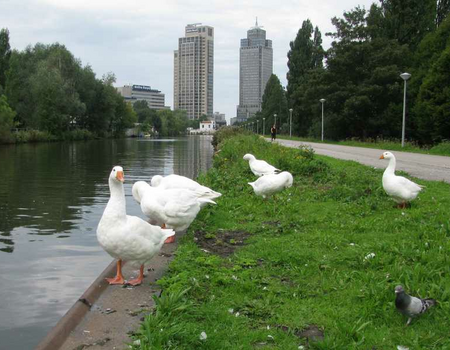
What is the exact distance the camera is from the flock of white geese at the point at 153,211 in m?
5.53

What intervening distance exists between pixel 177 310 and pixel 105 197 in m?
12.6

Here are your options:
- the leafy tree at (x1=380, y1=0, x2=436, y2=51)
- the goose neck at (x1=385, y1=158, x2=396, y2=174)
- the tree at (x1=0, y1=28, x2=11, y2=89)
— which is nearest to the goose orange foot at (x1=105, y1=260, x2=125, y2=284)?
the goose neck at (x1=385, y1=158, x2=396, y2=174)

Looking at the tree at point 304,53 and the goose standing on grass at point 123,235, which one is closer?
the goose standing on grass at point 123,235

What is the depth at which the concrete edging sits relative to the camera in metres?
4.16

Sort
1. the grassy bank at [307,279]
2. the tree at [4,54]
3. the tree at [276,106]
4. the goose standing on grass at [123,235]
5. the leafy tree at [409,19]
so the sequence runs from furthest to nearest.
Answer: the tree at [276,106], the tree at [4,54], the leafy tree at [409,19], the goose standing on grass at [123,235], the grassy bank at [307,279]

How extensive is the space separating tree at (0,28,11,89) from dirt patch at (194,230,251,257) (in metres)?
83.2

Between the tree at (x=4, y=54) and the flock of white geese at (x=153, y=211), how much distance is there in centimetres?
8144

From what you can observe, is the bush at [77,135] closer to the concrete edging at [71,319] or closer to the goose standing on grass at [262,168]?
the goose standing on grass at [262,168]

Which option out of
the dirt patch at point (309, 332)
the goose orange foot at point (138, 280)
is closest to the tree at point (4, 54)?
the goose orange foot at point (138, 280)

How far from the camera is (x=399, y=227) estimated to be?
7.30 meters

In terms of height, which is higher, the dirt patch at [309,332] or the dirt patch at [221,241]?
the dirt patch at [221,241]

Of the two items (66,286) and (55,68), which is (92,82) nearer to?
(55,68)

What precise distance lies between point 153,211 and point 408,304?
168 inches

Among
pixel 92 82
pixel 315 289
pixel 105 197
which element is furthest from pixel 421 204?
pixel 92 82
